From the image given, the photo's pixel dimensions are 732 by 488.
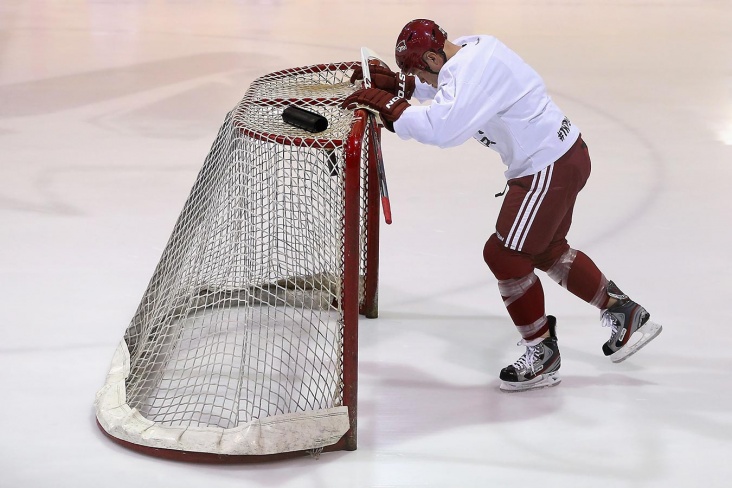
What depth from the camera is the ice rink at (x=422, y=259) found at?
89.0 inches

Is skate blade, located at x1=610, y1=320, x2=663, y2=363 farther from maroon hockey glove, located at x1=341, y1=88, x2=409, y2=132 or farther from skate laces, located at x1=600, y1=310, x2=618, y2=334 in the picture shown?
maroon hockey glove, located at x1=341, y1=88, x2=409, y2=132

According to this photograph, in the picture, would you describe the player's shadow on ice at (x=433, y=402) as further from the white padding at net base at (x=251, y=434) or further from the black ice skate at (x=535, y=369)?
the white padding at net base at (x=251, y=434)

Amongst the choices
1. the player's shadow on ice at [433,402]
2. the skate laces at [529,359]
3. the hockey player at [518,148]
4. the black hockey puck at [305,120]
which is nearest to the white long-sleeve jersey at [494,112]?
the hockey player at [518,148]

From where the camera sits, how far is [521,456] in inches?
89.3

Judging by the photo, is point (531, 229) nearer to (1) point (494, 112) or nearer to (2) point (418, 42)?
(1) point (494, 112)

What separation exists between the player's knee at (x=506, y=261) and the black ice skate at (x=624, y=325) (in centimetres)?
29

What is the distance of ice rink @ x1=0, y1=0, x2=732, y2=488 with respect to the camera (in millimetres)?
2260

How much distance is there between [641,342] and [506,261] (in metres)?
0.46

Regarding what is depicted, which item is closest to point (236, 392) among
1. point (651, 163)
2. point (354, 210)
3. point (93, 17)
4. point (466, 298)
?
point (354, 210)

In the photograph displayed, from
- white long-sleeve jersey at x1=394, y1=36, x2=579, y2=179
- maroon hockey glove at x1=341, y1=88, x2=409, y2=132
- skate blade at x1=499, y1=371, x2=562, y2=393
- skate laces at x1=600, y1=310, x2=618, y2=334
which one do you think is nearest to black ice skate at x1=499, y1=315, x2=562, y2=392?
skate blade at x1=499, y1=371, x2=562, y2=393

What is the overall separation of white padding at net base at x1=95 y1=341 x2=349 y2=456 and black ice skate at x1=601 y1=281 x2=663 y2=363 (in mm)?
812

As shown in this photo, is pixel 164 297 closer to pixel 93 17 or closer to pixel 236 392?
pixel 236 392

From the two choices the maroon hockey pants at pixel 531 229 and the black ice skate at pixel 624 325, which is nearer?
the maroon hockey pants at pixel 531 229

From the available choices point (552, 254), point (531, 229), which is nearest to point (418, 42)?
point (531, 229)
